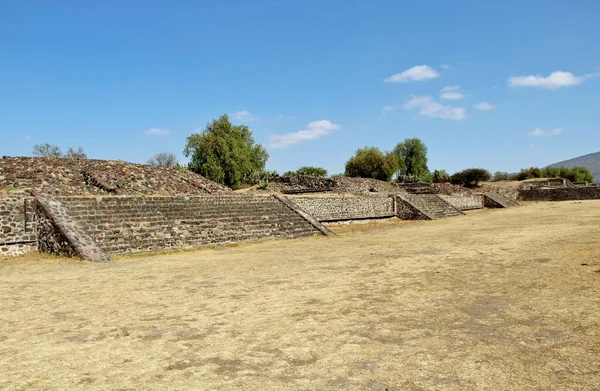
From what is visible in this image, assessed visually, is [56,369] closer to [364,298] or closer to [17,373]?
[17,373]

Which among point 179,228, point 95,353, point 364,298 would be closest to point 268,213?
point 179,228

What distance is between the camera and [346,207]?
965 inches

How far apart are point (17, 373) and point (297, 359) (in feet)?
8.46

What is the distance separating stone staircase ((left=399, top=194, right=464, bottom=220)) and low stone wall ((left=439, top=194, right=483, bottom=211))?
3.31 feet

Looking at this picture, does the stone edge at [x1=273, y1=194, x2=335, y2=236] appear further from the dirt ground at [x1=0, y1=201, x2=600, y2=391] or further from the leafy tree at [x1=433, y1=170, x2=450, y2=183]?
the leafy tree at [x1=433, y1=170, x2=450, y2=183]

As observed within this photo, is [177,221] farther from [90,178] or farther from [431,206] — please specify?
[431,206]

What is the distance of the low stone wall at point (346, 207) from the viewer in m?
22.6

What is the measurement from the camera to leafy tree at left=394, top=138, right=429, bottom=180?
7706 cm

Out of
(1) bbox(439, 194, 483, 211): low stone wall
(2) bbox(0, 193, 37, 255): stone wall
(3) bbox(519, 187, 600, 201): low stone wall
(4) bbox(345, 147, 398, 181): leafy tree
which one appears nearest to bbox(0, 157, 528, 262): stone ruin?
(2) bbox(0, 193, 37, 255): stone wall

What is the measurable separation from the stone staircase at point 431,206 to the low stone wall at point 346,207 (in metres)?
1.66

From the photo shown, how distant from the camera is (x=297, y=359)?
14.3 feet

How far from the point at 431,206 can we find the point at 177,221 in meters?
19.8

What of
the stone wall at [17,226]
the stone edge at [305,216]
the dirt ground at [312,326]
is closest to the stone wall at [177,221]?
the stone edge at [305,216]

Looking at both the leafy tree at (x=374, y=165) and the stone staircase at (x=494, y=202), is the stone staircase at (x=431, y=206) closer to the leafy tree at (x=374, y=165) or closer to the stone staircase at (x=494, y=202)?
the stone staircase at (x=494, y=202)
